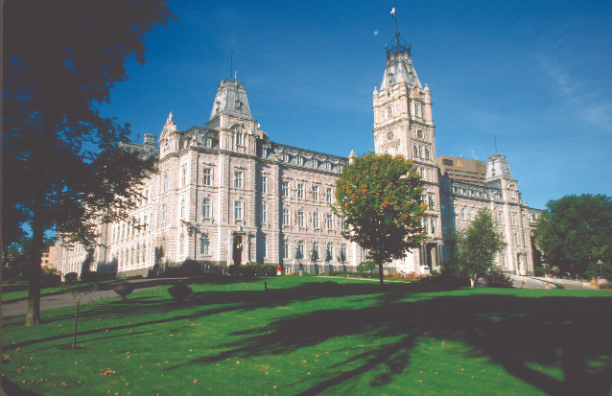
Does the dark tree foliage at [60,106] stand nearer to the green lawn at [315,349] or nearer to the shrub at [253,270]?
the green lawn at [315,349]

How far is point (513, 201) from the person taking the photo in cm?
8794

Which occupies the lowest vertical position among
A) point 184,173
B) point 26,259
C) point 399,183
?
point 26,259

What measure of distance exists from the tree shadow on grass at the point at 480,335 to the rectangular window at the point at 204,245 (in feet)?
90.2

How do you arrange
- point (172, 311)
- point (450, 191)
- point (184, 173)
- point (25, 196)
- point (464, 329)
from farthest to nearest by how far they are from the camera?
1. point (450, 191)
2. point (184, 173)
3. point (172, 311)
4. point (464, 329)
5. point (25, 196)

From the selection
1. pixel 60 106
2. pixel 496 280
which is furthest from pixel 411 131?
pixel 60 106

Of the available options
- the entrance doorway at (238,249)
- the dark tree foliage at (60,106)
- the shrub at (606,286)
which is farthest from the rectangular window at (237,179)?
the shrub at (606,286)

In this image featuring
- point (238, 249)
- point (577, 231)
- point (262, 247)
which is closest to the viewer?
point (238, 249)

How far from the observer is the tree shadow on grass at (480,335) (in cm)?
1223

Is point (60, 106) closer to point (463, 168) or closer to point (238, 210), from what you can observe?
point (238, 210)

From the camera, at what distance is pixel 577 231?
76.5 metres

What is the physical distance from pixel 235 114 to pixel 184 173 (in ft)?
30.3

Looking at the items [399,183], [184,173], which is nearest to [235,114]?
[184,173]

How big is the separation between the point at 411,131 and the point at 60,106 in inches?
2213

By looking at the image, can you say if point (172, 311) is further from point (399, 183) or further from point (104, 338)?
point (399, 183)
